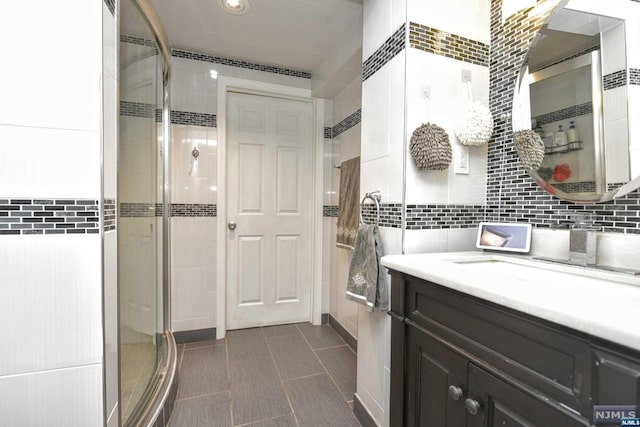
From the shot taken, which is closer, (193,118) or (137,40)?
(137,40)

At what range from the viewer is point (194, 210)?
7.02 ft

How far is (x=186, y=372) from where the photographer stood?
5.81ft

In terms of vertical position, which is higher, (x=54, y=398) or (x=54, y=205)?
(x=54, y=205)

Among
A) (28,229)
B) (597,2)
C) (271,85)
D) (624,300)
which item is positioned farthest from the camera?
(271,85)

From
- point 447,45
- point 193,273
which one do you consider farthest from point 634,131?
point 193,273

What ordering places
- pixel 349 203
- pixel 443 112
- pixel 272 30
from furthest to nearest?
pixel 349 203, pixel 272 30, pixel 443 112

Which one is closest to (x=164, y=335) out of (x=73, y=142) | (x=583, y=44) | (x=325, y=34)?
(x=73, y=142)

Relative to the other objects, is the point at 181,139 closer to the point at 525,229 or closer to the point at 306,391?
the point at 306,391

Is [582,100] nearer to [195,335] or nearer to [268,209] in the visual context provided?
[268,209]

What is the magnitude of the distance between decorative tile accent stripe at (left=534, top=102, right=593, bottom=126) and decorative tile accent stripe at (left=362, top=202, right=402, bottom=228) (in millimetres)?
603

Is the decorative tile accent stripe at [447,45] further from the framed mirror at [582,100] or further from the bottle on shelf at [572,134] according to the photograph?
the bottle on shelf at [572,134]

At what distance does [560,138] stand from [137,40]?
1730 mm

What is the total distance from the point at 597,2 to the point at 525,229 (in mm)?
762

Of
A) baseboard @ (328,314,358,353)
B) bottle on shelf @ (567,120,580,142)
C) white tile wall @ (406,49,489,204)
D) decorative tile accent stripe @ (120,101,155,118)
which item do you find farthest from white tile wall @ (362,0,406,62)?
baseboard @ (328,314,358,353)
